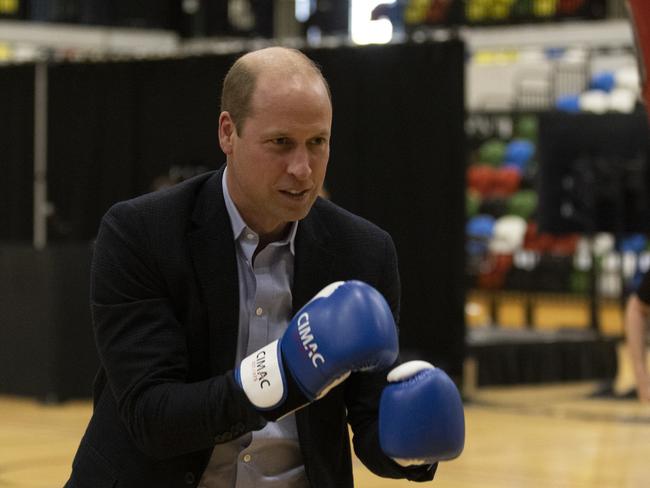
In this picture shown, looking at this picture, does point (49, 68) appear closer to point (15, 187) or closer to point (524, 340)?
point (15, 187)

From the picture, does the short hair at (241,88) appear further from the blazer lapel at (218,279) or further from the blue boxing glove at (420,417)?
the blue boxing glove at (420,417)

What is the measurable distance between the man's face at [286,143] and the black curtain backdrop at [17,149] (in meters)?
10.8

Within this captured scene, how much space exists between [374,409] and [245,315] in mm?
316

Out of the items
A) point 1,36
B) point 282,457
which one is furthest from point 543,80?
point 282,457

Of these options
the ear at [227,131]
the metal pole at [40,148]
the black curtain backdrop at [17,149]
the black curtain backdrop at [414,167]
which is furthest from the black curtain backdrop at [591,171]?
the ear at [227,131]

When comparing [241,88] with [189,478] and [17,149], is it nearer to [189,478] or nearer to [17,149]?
[189,478]

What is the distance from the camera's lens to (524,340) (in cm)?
1128

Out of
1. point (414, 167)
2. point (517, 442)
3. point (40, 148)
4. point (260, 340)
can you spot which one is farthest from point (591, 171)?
point (260, 340)

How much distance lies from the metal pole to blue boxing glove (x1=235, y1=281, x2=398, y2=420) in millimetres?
10717

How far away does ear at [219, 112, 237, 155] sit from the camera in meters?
2.60

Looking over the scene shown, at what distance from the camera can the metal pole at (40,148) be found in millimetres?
12914

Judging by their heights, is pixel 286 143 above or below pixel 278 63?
below

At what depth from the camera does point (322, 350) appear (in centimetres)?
236

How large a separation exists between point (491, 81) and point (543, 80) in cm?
83
